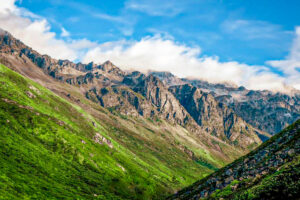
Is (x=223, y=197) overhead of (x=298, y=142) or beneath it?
beneath

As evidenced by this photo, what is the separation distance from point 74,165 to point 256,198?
18666 cm

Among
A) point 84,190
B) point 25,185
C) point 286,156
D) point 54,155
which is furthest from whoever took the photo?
point 54,155

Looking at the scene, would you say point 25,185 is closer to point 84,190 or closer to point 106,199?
point 84,190

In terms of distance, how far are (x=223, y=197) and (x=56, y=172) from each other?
149935 millimetres

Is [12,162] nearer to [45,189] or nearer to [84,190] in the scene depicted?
[45,189]

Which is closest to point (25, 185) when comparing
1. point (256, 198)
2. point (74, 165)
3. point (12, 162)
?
point (12, 162)

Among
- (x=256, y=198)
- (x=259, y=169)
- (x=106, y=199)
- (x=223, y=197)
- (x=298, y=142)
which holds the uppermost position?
(x=298, y=142)

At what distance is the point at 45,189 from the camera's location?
126125mm

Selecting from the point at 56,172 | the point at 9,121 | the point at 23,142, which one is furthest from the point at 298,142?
the point at 9,121

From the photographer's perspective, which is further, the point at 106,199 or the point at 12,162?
the point at 106,199

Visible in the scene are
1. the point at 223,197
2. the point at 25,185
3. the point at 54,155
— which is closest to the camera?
the point at 223,197

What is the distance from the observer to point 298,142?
46625 millimetres

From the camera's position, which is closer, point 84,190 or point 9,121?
point 84,190

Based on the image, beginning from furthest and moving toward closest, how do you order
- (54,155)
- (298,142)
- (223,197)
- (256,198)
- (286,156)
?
(54,155) → (298,142) → (286,156) → (223,197) → (256,198)
